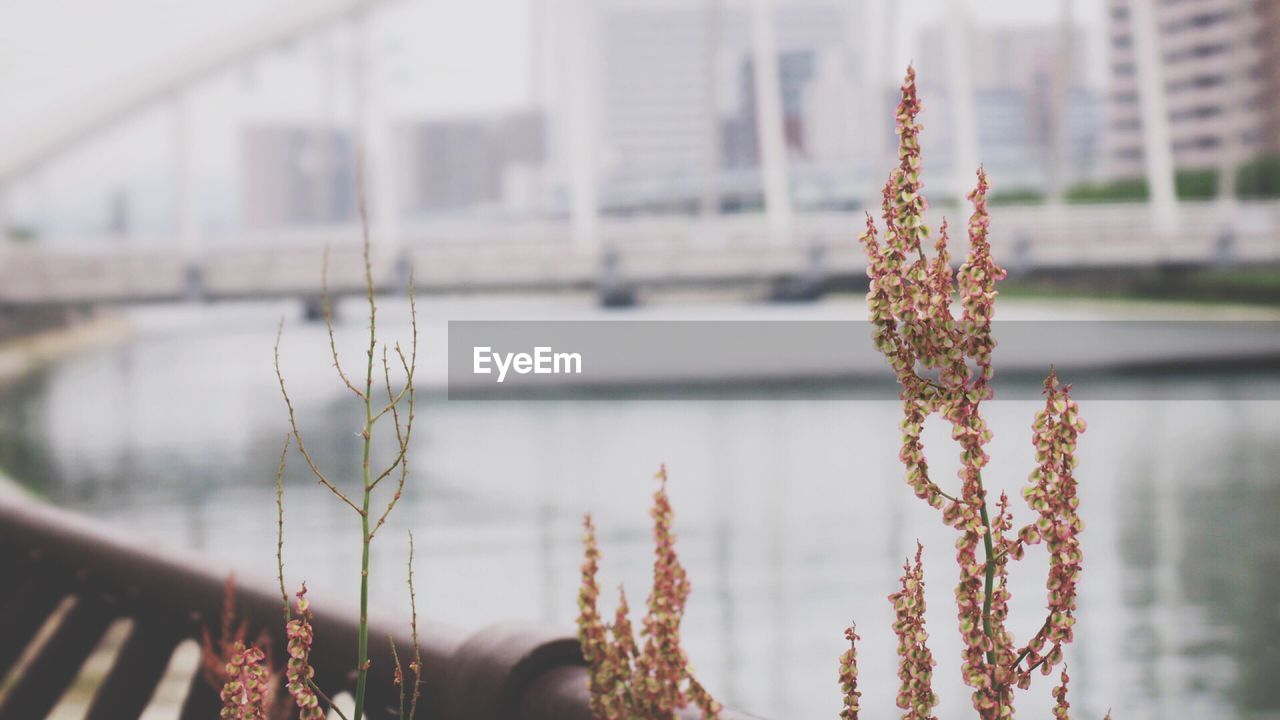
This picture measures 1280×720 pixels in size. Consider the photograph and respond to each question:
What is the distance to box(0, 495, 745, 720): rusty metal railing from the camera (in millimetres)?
1802

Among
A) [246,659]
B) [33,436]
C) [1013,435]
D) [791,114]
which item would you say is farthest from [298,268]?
[791,114]

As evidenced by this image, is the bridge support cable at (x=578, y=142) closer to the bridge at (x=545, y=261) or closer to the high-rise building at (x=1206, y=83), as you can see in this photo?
the bridge at (x=545, y=261)

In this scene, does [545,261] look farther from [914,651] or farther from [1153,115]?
[914,651]

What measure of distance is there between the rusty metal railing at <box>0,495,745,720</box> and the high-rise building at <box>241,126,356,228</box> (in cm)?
4571

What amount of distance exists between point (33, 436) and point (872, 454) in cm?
1077

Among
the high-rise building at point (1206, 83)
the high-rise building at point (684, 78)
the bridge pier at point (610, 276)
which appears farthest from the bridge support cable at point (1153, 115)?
the high-rise building at point (1206, 83)

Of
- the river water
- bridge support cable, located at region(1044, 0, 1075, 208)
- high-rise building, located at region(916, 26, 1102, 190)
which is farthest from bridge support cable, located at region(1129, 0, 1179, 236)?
high-rise building, located at region(916, 26, 1102, 190)

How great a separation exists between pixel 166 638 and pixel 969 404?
1.87 m

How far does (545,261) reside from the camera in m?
26.5

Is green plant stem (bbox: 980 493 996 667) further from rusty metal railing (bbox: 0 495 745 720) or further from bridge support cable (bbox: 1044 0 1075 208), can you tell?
bridge support cable (bbox: 1044 0 1075 208)

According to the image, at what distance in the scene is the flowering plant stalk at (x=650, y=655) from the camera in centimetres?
165

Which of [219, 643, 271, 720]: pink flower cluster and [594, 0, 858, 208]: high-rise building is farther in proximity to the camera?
[594, 0, 858, 208]: high-rise building

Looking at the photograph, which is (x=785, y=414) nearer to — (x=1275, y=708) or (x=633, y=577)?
(x=633, y=577)

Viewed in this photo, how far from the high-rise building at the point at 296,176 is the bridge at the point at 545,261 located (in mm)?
21453
